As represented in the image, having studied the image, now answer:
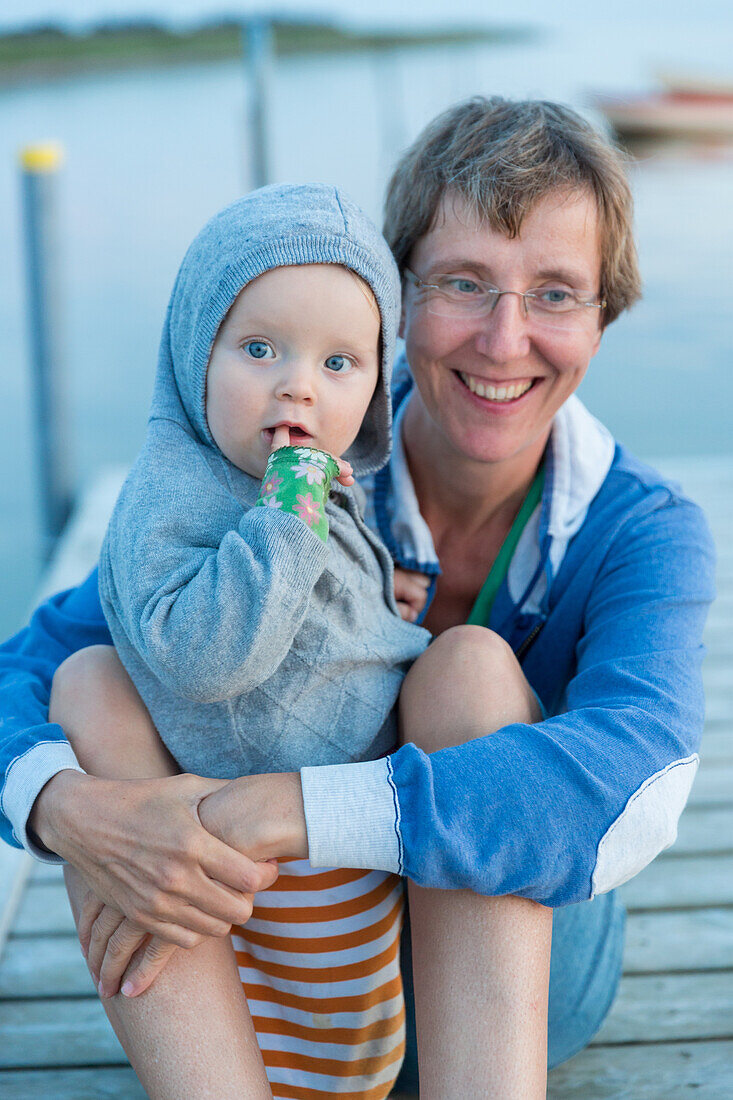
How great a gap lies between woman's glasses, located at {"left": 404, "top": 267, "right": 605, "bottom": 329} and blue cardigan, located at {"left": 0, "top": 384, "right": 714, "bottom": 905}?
192 mm

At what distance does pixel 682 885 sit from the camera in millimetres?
2051

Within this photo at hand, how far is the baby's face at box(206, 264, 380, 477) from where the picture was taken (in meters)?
1.25

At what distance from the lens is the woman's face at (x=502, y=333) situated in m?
1.50

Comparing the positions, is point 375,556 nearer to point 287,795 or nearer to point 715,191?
point 287,795

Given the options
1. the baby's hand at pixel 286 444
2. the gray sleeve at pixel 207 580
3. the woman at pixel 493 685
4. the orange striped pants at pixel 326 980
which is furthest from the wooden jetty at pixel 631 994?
the baby's hand at pixel 286 444

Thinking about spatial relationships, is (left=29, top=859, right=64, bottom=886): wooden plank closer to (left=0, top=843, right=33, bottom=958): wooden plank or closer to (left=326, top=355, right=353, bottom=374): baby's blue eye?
(left=0, top=843, right=33, bottom=958): wooden plank

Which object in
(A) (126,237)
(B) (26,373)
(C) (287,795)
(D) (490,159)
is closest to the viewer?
(C) (287,795)

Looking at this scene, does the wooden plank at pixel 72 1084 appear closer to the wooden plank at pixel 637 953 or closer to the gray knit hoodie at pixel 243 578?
the wooden plank at pixel 637 953

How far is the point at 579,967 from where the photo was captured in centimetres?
153

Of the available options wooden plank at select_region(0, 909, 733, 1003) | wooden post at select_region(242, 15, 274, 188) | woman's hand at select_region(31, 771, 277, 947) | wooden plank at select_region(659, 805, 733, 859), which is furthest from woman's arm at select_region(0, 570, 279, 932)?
wooden post at select_region(242, 15, 274, 188)

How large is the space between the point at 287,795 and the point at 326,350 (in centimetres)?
48

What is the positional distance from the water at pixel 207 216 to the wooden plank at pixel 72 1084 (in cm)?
140

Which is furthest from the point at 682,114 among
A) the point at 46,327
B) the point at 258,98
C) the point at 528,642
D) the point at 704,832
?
the point at 528,642

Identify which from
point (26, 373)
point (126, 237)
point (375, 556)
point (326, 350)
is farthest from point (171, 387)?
Answer: point (126, 237)
